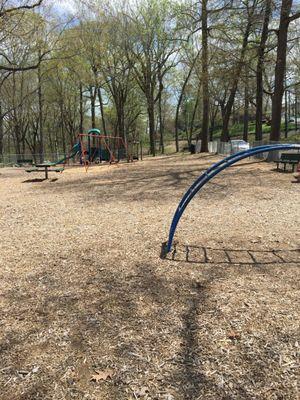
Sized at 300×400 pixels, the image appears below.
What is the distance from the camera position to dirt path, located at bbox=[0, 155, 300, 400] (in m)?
2.80

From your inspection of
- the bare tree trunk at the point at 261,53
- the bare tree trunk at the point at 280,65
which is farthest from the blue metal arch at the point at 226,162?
the bare tree trunk at the point at 261,53

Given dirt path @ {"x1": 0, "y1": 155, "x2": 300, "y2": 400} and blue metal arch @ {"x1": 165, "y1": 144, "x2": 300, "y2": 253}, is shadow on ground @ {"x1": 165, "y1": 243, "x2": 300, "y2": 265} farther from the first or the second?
blue metal arch @ {"x1": 165, "y1": 144, "x2": 300, "y2": 253}

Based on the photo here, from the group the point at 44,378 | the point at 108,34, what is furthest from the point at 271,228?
the point at 108,34

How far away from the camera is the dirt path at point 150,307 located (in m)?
2.80

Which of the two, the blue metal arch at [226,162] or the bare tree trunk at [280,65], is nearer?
the blue metal arch at [226,162]

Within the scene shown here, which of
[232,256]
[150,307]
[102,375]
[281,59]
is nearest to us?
[102,375]

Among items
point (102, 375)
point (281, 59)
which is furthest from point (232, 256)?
point (281, 59)

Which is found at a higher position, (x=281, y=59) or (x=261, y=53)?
(x=261, y=53)

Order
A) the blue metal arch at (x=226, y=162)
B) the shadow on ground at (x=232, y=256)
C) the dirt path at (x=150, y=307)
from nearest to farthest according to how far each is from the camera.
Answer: the dirt path at (x=150, y=307) → the blue metal arch at (x=226, y=162) → the shadow on ground at (x=232, y=256)

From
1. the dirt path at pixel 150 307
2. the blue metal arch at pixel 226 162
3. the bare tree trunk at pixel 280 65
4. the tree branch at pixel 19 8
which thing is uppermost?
the tree branch at pixel 19 8

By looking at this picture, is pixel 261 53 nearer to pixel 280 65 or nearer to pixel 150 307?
pixel 280 65

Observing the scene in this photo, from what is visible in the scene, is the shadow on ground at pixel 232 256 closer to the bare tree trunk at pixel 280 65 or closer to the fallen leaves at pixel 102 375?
the fallen leaves at pixel 102 375

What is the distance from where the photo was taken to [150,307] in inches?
153

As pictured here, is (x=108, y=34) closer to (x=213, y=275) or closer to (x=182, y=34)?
(x=182, y=34)
